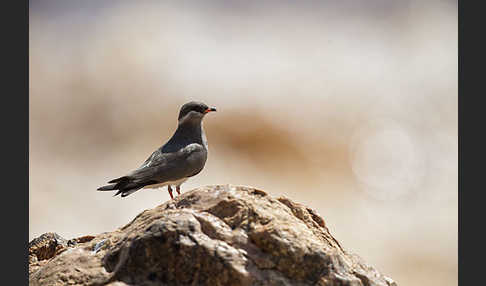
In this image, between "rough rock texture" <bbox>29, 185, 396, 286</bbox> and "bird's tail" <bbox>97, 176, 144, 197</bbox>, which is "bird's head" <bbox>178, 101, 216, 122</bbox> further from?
"rough rock texture" <bbox>29, 185, 396, 286</bbox>

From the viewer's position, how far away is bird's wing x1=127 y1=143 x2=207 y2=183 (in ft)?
22.4

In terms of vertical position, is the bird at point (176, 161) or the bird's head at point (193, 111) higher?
the bird's head at point (193, 111)

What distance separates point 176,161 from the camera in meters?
7.07

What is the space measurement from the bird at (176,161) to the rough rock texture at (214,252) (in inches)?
86.1

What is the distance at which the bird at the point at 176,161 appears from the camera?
6805mm

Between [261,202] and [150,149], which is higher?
[150,149]

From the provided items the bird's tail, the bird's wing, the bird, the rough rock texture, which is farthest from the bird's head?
the rough rock texture

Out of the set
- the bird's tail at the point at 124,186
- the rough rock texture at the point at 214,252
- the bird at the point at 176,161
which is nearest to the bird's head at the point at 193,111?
the bird at the point at 176,161

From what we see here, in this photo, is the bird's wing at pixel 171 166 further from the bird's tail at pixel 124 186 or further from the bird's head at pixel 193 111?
the bird's head at pixel 193 111

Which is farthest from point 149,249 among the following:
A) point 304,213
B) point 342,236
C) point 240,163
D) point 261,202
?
point 240,163

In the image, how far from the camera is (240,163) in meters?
16.7

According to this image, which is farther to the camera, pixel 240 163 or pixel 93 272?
pixel 240 163

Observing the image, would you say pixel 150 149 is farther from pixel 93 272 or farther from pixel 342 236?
pixel 93 272

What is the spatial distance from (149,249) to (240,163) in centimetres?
1265
